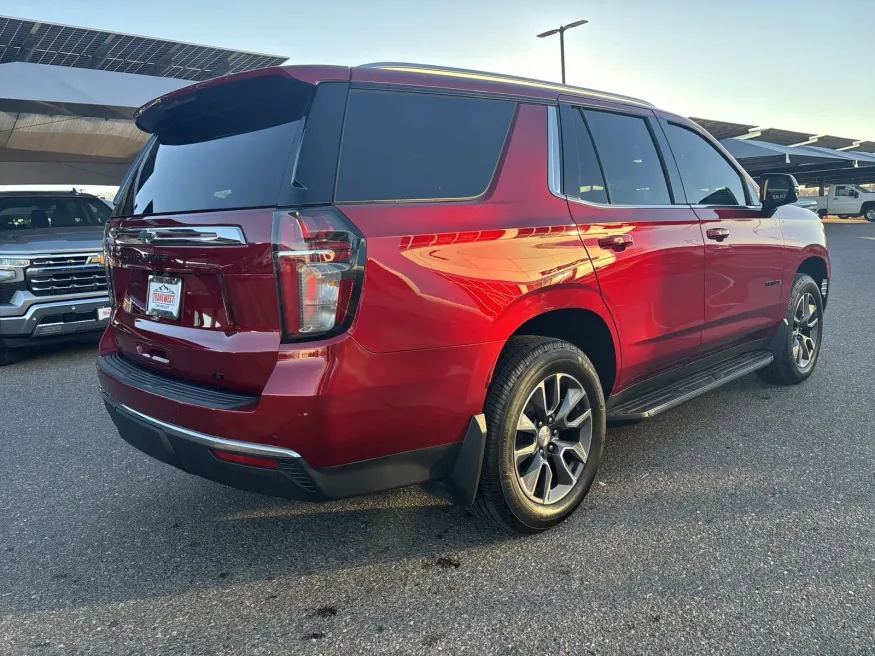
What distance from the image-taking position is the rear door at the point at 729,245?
11.8 feet

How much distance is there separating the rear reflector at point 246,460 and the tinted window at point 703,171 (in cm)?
266

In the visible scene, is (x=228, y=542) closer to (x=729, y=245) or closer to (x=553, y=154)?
(x=553, y=154)

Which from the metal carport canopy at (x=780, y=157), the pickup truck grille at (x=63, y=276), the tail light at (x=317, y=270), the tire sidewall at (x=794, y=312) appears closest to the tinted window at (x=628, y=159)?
the tail light at (x=317, y=270)

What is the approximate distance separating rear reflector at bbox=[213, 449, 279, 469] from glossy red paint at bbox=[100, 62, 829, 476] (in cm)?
7

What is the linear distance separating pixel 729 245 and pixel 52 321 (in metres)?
5.52

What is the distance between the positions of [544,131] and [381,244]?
3.67 ft

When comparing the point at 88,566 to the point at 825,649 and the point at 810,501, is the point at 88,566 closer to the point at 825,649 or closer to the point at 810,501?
the point at 825,649

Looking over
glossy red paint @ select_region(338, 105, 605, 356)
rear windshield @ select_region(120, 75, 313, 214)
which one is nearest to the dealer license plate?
rear windshield @ select_region(120, 75, 313, 214)

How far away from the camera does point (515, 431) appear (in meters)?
2.50

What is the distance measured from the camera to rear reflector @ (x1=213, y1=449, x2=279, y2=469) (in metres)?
2.14

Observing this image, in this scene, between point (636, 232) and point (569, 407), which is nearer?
point (569, 407)

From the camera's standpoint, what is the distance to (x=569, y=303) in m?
2.69

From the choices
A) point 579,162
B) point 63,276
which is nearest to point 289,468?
point 579,162

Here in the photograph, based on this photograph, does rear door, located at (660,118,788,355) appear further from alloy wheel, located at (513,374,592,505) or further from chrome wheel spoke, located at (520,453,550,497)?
chrome wheel spoke, located at (520,453,550,497)
